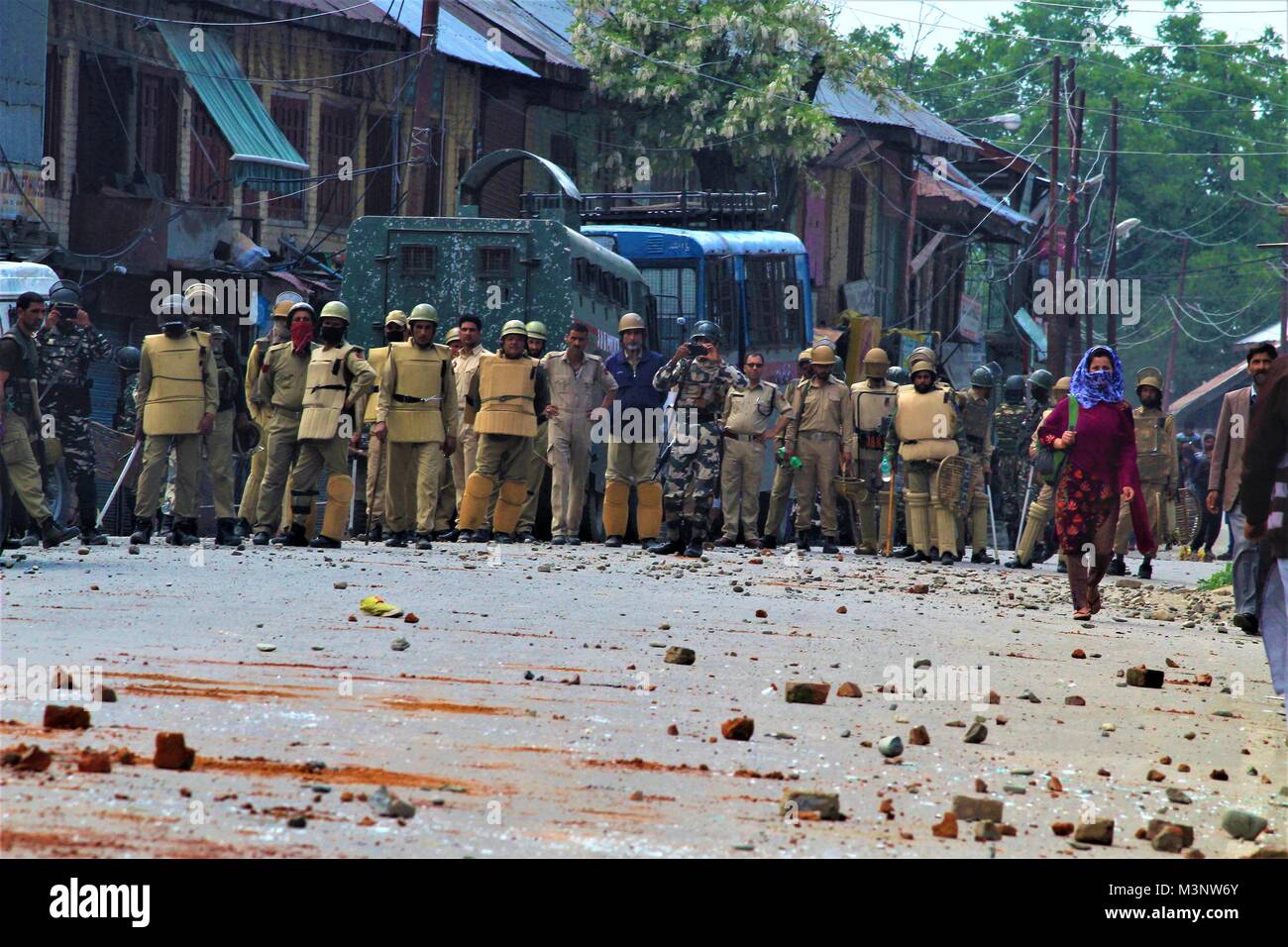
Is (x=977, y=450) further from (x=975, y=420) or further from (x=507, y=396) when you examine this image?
(x=507, y=396)

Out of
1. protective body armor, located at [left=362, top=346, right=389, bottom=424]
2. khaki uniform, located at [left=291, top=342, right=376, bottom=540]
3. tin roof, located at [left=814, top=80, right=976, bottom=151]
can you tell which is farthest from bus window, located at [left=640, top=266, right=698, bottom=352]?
tin roof, located at [left=814, top=80, right=976, bottom=151]

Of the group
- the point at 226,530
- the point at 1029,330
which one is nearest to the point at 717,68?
the point at 226,530

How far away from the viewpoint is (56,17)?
25594 mm

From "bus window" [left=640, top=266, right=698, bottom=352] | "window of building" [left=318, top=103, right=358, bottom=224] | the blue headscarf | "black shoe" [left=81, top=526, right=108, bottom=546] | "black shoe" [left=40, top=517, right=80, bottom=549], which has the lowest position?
"black shoe" [left=81, top=526, right=108, bottom=546]

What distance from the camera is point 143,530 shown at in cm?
1565

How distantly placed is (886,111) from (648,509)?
76.6ft

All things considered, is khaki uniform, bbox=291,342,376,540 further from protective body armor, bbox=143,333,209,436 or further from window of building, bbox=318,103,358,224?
window of building, bbox=318,103,358,224

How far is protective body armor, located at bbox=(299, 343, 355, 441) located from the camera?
1571 cm

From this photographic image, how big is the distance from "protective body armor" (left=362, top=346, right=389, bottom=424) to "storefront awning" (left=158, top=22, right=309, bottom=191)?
9.22 metres

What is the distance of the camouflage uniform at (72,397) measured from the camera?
50.0 feet

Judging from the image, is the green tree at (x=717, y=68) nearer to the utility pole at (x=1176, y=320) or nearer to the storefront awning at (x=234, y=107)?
the storefront awning at (x=234, y=107)

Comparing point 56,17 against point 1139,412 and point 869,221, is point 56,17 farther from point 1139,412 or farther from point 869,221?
point 869,221
